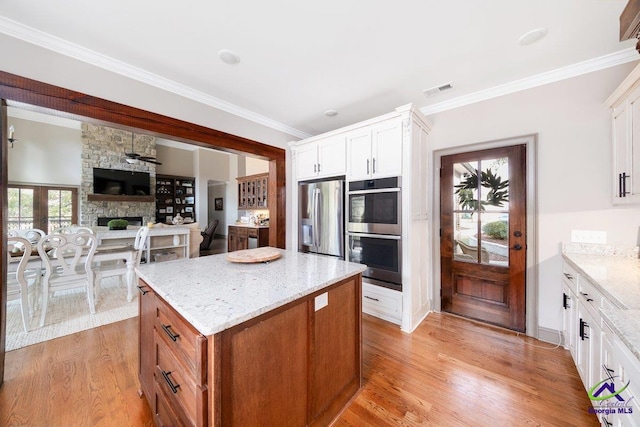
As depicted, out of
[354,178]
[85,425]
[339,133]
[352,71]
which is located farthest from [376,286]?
[85,425]

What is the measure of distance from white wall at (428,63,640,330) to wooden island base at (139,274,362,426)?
208 centimetres

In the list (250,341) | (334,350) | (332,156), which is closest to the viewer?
(250,341)

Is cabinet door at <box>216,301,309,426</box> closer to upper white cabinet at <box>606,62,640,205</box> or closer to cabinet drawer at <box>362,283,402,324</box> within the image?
cabinet drawer at <box>362,283,402,324</box>

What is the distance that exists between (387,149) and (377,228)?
2.99ft

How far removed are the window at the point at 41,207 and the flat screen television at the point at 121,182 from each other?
0.64 meters

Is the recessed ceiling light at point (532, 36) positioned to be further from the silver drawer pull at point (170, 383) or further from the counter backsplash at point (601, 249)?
the silver drawer pull at point (170, 383)

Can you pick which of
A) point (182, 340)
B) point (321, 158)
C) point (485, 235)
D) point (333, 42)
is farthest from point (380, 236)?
point (182, 340)

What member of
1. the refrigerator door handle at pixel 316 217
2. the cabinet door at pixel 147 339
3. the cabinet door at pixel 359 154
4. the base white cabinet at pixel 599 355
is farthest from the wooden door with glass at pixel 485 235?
the cabinet door at pixel 147 339

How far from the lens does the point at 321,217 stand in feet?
10.9

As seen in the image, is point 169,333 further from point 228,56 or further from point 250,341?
point 228,56

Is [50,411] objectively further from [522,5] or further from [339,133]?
[522,5]

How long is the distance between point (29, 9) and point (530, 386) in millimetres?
4422

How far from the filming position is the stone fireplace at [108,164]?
20.8 feet

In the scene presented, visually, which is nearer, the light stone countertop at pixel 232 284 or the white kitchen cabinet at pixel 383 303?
the light stone countertop at pixel 232 284
